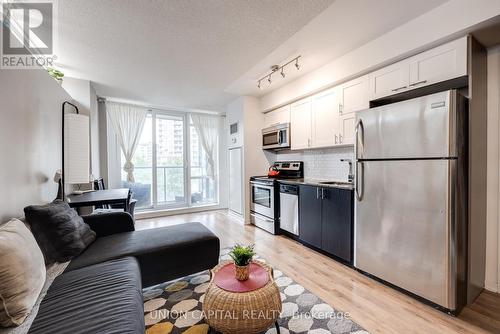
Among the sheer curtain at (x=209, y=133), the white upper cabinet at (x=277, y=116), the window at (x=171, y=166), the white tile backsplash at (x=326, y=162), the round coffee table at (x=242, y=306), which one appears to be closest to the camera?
the round coffee table at (x=242, y=306)

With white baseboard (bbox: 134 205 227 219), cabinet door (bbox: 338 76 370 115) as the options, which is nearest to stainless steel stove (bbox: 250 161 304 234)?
cabinet door (bbox: 338 76 370 115)

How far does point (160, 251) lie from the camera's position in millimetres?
1927

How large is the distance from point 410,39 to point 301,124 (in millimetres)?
1715

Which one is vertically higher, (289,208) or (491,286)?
(289,208)

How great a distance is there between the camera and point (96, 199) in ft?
8.10

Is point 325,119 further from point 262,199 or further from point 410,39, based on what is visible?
point 262,199

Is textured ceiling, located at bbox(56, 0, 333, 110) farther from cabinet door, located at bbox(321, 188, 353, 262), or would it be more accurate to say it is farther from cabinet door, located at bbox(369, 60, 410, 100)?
cabinet door, located at bbox(321, 188, 353, 262)

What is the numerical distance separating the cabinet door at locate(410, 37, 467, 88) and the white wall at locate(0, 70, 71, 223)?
338 cm

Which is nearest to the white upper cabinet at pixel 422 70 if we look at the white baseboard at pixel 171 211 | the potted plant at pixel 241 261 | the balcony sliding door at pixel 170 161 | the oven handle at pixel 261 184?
the oven handle at pixel 261 184

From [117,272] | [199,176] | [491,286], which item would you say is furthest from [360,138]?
[199,176]

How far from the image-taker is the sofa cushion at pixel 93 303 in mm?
1004

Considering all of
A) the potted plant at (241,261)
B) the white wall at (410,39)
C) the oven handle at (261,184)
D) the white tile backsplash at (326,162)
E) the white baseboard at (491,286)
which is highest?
the white wall at (410,39)

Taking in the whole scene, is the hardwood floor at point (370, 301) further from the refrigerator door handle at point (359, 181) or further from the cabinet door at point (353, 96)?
the cabinet door at point (353, 96)

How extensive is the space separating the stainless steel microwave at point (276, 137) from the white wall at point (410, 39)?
0.85 metres
